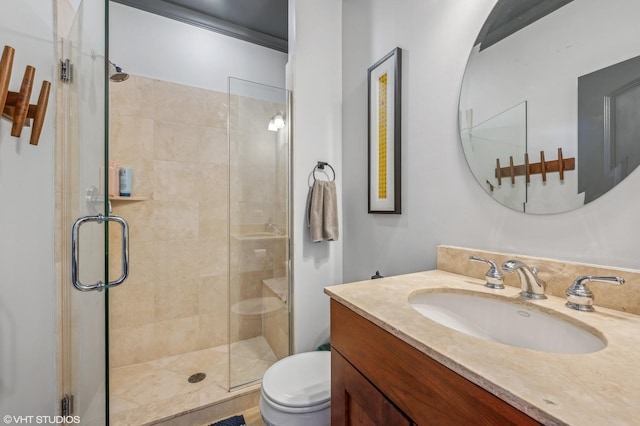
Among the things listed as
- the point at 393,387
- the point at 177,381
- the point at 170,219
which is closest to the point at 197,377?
the point at 177,381

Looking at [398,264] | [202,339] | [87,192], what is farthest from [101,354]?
[398,264]

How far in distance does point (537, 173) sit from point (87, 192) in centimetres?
173

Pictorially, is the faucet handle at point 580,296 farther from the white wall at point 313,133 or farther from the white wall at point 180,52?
the white wall at point 180,52

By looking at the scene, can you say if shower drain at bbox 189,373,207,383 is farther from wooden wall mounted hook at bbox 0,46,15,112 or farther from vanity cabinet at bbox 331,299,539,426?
wooden wall mounted hook at bbox 0,46,15,112

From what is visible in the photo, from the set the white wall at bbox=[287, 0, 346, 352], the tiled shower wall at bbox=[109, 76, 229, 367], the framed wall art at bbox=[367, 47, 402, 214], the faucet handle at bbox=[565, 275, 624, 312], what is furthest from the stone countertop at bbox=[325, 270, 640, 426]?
the tiled shower wall at bbox=[109, 76, 229, 367]

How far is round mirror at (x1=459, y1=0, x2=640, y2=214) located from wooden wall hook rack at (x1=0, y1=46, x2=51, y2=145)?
1.47 m

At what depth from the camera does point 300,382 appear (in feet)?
3.88

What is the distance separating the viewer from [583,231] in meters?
0.75

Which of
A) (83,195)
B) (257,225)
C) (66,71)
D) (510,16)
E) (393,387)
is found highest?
(510,16)

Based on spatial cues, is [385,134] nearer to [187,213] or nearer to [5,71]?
[5,71]

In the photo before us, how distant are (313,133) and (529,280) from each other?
4.64ft

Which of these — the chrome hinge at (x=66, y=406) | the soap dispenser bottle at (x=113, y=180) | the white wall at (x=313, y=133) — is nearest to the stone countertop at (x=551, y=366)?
the white wall at (x=313, y=133)

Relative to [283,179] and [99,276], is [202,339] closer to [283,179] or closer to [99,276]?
[99,276]

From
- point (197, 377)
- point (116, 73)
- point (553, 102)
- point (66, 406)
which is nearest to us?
point (553, 102)
